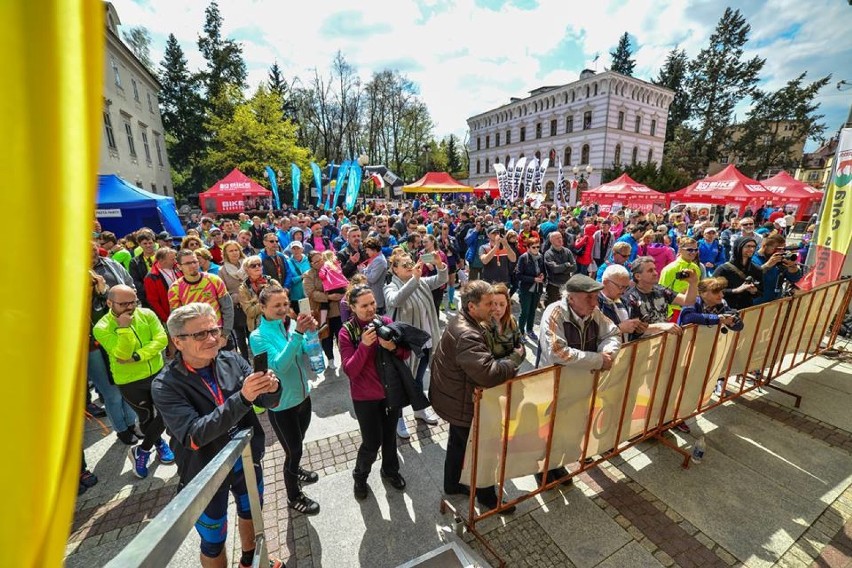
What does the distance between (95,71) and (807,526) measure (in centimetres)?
524

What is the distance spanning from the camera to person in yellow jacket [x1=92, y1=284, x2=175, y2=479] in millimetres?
3686

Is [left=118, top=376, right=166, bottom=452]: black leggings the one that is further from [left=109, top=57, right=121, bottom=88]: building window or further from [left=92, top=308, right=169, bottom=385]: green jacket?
[left=109, top=57, right=121, bottom=88]: building window

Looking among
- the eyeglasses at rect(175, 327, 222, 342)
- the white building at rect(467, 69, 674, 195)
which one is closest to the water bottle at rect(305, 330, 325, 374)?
the eyeglasses at rect(175, 327, 222, 342)

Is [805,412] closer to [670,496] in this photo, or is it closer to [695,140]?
[670,496]


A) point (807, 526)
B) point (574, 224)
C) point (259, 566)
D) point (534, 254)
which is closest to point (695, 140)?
point (574, 224)

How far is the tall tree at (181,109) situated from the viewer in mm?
35750

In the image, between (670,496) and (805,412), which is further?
(805,412)

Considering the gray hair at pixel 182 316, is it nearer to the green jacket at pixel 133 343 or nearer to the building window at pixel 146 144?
the green jacket at pixel 133 343

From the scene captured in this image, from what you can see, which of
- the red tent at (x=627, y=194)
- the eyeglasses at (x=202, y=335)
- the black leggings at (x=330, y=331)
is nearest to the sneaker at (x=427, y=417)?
the black leggings at (x=330, y=331)

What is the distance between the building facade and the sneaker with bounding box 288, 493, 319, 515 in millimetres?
22584

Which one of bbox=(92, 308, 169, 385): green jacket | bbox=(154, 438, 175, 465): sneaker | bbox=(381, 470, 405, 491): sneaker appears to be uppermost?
bbox=(92, 308, 169, 385): green jacket

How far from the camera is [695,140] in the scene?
1551 inches

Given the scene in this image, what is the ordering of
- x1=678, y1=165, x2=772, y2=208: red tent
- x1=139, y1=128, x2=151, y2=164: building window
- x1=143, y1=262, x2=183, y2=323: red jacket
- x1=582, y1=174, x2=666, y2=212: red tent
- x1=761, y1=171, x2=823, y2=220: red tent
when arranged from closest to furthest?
x1=143, y1=262, x2=183, y2=323: red jacket < x1=678, y1=165, x2=772, y2=208: red tent < x1=761, y1=171, x2=823, y2=220: red tent < x1=582, y1=174, x2=666, y2=212: red tent < x1=139, y1=128, x2=151, y2=164: building window

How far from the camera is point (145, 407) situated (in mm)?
3936
